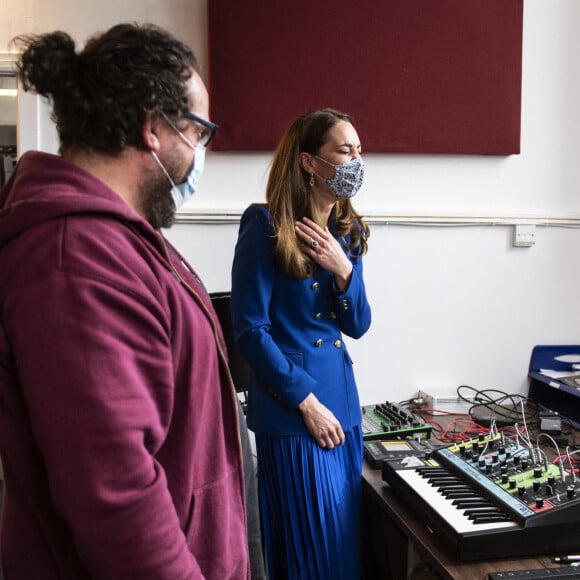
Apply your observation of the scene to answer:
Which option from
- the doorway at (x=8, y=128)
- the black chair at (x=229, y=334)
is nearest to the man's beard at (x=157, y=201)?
the black chair at (x=229, y=334)

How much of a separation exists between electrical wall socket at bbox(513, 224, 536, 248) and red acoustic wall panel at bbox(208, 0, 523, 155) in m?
0.33

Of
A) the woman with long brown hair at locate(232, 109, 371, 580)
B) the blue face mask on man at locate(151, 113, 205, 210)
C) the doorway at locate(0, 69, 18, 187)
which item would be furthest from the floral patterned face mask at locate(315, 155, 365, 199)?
the doorway at locate(0, 69, 18, 187)

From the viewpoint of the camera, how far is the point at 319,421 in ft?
5.03

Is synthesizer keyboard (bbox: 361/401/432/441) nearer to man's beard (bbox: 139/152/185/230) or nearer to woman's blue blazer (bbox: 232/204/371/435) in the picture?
woman's blue blazer (bbox: 232/204/371/435)

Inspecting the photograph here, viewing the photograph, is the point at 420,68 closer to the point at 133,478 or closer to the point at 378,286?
the point at 378,286

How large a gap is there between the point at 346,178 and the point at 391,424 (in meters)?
0.93

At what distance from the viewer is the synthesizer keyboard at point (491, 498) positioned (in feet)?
3.85

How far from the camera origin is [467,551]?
1158 mm

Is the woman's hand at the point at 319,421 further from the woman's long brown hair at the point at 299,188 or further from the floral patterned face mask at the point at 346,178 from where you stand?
the floral patterned face mask at the point at 346,178

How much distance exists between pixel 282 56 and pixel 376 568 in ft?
6.31

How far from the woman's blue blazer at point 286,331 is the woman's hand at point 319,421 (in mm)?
20

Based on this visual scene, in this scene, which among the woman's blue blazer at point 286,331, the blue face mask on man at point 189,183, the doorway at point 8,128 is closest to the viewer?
the blue face mask on man at point 189,183

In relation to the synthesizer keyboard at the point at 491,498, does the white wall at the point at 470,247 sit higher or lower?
higher

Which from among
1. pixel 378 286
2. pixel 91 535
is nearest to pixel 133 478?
pixel 91 535
